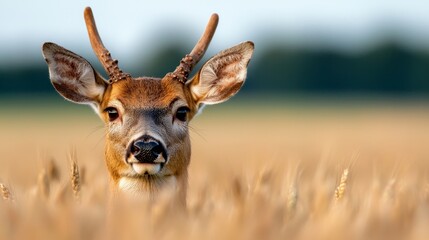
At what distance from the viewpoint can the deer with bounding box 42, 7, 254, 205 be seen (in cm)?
712

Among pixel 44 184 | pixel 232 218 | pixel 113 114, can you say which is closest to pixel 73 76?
pixel 113 114

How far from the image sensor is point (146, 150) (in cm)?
678

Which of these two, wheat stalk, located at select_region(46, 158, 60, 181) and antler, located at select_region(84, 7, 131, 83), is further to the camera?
antler, located at select_region(84, 7, 131, 83)

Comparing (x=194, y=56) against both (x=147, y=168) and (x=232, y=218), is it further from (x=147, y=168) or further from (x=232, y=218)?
(x=232, y=218)

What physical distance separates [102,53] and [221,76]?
1.04m

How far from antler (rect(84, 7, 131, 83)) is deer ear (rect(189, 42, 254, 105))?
0.63m

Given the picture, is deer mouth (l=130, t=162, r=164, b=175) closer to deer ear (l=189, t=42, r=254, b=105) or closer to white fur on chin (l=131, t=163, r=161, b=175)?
white fur on chin (l=131, t=163, r=161, b=175)

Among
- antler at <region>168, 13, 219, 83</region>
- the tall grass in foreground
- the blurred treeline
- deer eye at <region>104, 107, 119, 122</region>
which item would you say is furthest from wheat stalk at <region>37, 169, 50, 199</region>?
the blurred treeline

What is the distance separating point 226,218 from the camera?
465cm

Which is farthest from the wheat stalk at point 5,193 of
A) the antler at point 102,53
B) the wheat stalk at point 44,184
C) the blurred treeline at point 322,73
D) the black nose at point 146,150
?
the blurred treeline at point 322,73

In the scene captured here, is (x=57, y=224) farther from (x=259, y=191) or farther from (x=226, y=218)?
(x=259, y=191)

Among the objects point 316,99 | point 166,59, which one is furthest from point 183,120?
point 166,59

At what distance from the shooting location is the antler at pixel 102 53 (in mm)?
8055

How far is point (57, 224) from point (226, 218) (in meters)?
0.84
